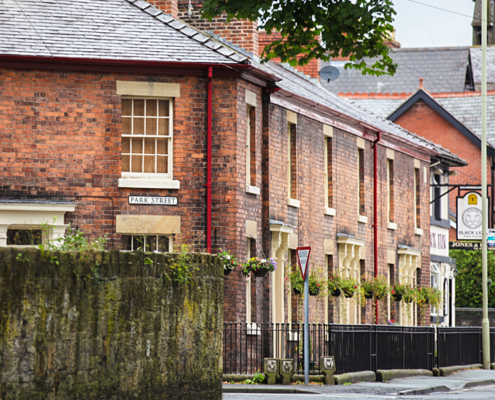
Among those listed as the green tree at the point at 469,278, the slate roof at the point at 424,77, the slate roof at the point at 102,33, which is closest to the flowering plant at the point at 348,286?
the slate roof at the point at 102,33

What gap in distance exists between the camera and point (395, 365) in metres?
23.2

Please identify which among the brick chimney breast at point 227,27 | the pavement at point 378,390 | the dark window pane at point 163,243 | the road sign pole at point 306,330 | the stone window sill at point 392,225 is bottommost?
the pavement at point 378,390

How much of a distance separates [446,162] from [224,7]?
82.2 ft

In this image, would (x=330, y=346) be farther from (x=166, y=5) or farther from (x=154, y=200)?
(x=166, y=5)

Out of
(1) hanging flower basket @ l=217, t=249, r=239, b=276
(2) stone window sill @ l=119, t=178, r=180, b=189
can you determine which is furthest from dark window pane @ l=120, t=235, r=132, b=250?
(1) hanging flower basket @ l=217, t=249, r=239, b=276

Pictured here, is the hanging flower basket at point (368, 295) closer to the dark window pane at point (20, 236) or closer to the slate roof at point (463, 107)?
the dark window pane at point (20, 236)

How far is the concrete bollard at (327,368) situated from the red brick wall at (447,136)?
2724 centimetres

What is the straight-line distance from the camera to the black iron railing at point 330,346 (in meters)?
20.2

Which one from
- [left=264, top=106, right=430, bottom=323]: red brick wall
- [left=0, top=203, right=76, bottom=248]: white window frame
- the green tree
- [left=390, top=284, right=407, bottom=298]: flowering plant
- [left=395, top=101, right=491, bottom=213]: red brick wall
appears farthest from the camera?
[left=395, top=101, right=491, bottom=213]: red brick wall

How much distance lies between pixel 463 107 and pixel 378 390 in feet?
112

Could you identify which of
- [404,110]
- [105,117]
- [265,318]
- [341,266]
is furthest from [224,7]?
[404,110]

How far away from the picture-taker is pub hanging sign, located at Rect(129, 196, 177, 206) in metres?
20.4

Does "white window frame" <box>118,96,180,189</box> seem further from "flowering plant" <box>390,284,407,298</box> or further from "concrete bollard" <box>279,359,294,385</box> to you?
"flowering plant" <box>390,284,407,298</box>

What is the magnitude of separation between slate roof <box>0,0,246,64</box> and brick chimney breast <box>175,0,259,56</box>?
334cm
